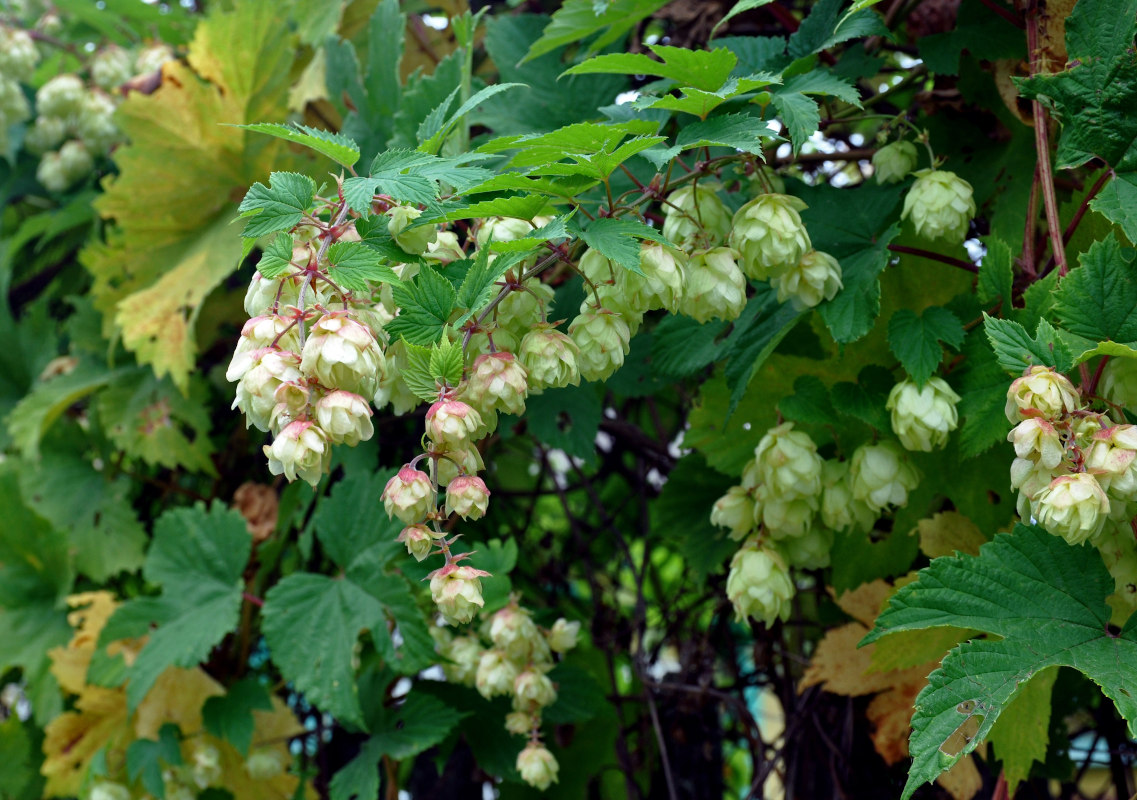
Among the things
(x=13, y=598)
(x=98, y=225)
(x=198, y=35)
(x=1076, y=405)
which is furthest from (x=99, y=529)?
(x=1076, y=405)

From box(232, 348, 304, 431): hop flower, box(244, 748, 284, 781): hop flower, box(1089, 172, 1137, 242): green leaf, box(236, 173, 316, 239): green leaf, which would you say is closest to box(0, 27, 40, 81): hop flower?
box(244, 748, 284, 781): hop flower

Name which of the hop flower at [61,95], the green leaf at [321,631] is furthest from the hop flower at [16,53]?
the green leaf at [321,631]

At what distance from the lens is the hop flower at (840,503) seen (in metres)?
1.16

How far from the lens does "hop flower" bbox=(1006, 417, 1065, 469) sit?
80cm

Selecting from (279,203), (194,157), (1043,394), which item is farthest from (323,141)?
(194,157)

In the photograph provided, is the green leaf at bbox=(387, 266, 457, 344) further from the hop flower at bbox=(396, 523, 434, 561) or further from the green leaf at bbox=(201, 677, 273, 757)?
the green leaf at bbox=(201, 677, 273, 757)

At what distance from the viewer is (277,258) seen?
0.82m

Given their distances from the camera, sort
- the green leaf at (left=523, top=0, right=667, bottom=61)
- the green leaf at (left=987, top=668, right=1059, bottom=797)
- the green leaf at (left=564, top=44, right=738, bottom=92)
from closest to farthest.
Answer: the green leaf at (left=564, top=44, right=738, bottom=92) → the green leaf at (left=987, top=668, right=1059, bottom=797) → the green leaf at (left=523, top=0, right=667, bottom=61)

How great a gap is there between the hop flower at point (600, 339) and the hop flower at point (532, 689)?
77 centimetres

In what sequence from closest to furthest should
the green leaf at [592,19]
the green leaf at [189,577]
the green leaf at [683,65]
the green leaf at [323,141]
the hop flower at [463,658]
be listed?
the green leaf at [323,141], the green leaf at [683,65], the green leaf at [592,19], the hop flower at [463,658], the green leaf at [189,577]

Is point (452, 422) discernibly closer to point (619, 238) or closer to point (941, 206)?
point (619, 238)

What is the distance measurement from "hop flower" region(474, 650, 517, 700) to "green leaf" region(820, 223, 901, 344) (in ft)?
2.66

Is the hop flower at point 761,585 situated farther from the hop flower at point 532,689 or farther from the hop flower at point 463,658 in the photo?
the hop flower at point 463,658

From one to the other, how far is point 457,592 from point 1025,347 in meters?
0.60
